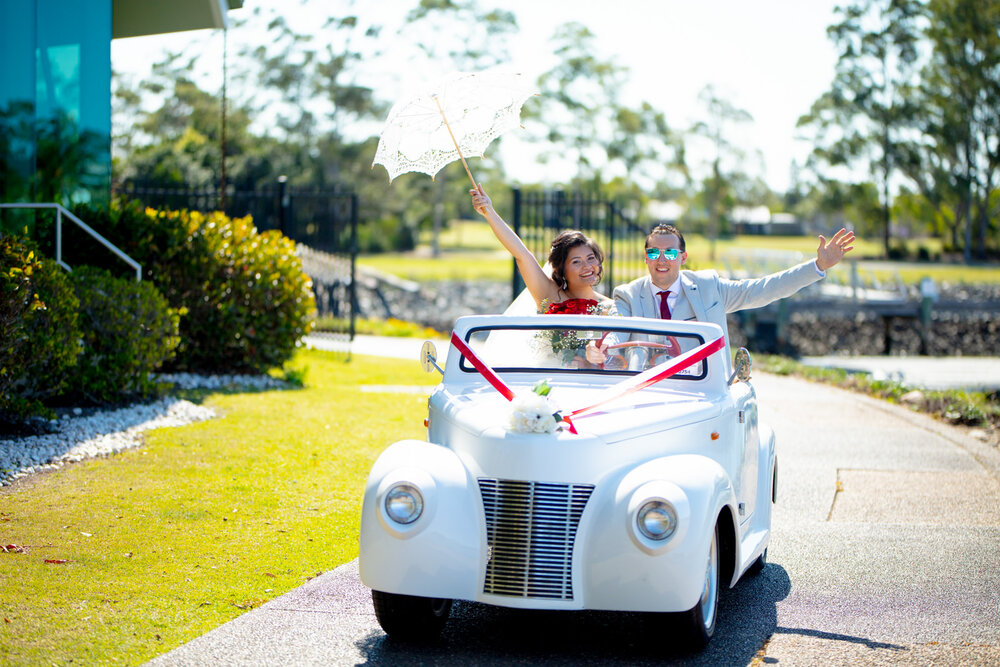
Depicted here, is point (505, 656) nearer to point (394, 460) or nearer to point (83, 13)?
point (394, 460)

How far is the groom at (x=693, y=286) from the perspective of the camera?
6434 millimetres

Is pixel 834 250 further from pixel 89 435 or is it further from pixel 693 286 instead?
pixel 89 435

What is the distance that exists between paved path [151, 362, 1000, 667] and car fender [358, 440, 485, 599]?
0.37 m

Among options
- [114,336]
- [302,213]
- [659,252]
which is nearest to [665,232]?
[659,252]

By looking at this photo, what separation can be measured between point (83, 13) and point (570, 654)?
12.1 metres

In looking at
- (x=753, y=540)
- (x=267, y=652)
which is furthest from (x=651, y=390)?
(x=267, y=652)

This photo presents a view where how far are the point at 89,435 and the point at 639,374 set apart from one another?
17.8 feet

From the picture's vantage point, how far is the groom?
643 cm

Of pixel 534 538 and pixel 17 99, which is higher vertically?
pixel 17 99

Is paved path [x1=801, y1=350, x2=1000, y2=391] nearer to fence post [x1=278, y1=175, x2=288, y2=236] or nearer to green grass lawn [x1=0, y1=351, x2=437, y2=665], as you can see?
fence post [x1=278, y1=175, x2=288, y2=236]

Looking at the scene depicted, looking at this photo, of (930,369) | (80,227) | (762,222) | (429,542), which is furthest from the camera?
(762,222)

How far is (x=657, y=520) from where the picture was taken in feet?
15.1

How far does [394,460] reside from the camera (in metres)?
4.93

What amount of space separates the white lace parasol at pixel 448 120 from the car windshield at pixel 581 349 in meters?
1.71
